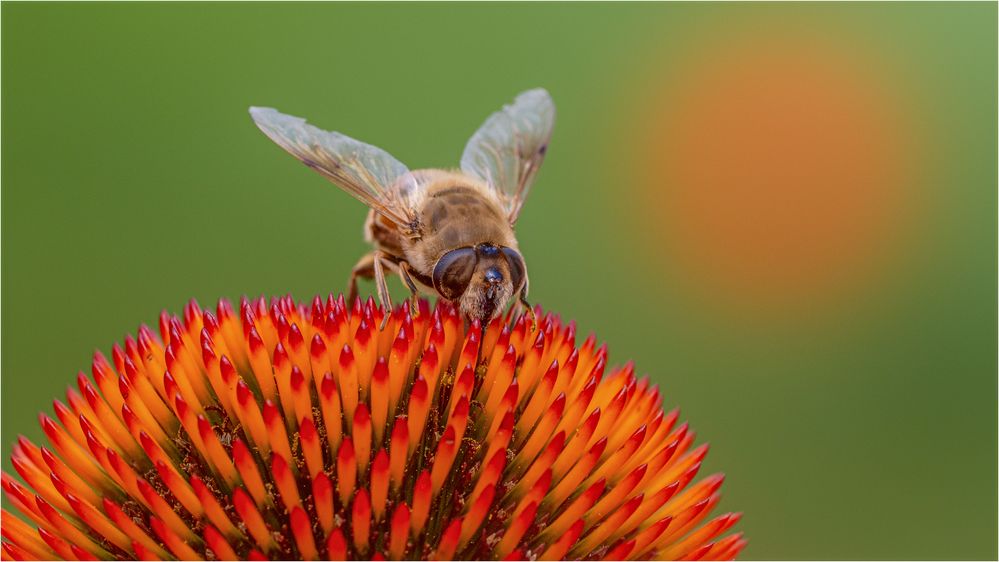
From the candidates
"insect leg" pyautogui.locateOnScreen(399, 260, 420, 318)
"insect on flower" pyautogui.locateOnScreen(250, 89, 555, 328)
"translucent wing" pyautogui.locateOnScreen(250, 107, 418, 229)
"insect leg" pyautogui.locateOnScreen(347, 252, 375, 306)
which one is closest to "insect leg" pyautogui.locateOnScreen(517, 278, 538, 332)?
"insect on flower" pyautogui.locateOnScreen(250, 89, 555, 328)

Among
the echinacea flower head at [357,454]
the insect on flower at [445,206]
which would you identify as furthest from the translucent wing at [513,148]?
the echinacea flower head at [357,454]

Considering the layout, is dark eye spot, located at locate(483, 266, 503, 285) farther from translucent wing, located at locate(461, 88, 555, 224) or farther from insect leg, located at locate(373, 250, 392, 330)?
translucent wing, located at locate(461, 88, 555, 224)

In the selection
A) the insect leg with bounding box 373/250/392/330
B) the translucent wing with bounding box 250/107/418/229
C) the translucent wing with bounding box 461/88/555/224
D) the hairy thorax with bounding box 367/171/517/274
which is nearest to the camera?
the insect leg with bounding box 373/250/392/330

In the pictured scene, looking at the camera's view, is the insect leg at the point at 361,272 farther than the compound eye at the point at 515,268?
Yes

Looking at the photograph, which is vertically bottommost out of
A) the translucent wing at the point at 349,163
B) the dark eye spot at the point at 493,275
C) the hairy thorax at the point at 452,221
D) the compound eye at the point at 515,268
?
the dark eye spot at the point at 493,275

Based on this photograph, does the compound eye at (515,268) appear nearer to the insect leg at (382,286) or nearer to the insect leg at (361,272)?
the insect leg at (382,286)

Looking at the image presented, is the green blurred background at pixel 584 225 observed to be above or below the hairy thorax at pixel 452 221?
above

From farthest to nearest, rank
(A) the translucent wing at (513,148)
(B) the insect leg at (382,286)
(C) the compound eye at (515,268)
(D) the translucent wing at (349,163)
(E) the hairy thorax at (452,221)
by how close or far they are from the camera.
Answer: (A) the translucent wing at (513,148), (D) the translucent wing at (349,163), (E) the hairy thorax at (452,221), (C) the compound eye at (515,268), (B) the insect leg at (382,286)
